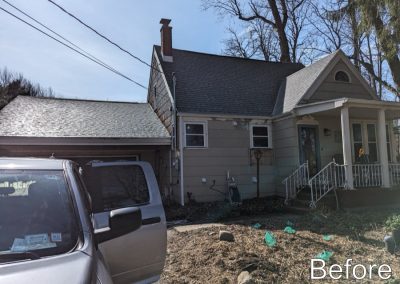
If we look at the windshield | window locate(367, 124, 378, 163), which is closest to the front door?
window locate(367, 124, 378, 163)

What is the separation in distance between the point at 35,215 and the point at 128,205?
5.27ft

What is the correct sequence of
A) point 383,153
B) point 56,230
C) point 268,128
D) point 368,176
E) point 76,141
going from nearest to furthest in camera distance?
point 56,230
point 383,153
point 368,176
point 76,141
point 268,128

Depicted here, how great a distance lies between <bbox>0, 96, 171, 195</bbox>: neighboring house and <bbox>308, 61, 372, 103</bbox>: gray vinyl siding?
6.16 metres

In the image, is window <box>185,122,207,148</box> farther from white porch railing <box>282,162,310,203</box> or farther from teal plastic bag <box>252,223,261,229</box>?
teal plastic bag <box>252,223,261,229</box>

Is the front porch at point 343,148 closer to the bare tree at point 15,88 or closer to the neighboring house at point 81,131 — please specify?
the neighboring house at point 81,131

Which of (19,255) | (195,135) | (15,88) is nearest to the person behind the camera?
(19,255)

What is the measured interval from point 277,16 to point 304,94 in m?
12.6

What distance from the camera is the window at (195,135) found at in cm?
1235

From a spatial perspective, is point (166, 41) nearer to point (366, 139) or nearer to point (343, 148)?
point (343, 148)

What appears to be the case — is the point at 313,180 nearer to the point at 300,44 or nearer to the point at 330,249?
the point at 330,249

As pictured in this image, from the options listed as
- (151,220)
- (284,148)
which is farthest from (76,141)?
(151,220)

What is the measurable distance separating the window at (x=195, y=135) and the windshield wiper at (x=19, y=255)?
33.7 ft

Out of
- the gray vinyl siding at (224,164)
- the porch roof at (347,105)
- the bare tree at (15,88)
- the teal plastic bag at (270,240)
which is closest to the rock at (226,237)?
the teal plastic bag at (270,240)

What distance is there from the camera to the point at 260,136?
13.4 meters
